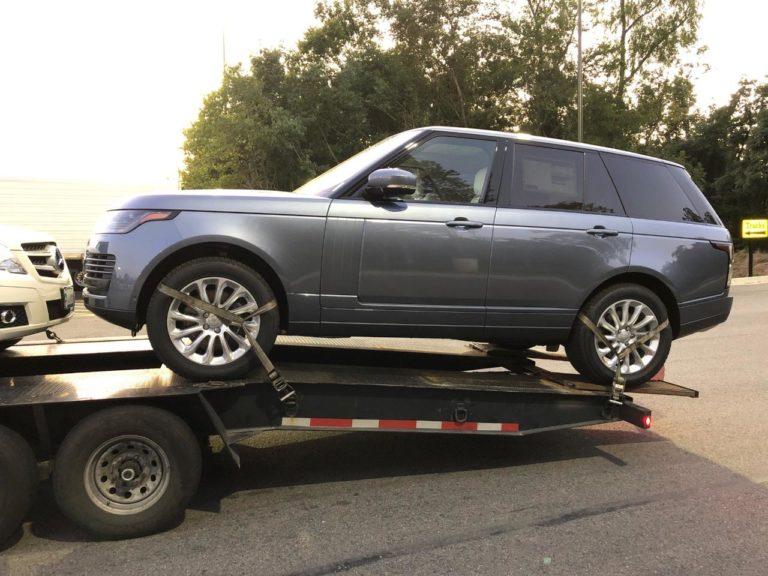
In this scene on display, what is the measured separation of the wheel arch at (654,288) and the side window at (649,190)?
17.6 inches

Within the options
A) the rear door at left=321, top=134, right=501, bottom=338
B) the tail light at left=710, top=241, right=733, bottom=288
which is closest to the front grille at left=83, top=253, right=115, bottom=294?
the rear door at left=321, top=134, right=501, bottom=338

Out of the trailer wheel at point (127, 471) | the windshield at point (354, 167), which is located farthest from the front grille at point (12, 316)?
the windshield at point (354, 167)

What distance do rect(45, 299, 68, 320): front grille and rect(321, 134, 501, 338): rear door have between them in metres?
1.69

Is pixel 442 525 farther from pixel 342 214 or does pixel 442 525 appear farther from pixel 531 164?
pixel 531 164

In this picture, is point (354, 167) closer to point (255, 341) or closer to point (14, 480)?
point (255, 341)

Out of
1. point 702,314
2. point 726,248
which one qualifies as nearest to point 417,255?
point 702,314

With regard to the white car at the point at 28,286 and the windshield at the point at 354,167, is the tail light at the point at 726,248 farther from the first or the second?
the white car at the point at 28,286

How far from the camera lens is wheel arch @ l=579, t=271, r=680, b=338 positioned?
457cm

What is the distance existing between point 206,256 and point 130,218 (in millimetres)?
487

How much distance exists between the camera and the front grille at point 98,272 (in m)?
3.70

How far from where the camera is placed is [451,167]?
4324 mm

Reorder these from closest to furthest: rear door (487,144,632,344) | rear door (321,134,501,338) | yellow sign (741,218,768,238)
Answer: rear door (321,134,501,338), rear door (487,144,632,344), yellow sign (741,218,768,238)

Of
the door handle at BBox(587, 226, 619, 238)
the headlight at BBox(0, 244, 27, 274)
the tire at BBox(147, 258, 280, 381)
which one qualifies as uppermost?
the door handle at BBox(587, 226, 619, 238)

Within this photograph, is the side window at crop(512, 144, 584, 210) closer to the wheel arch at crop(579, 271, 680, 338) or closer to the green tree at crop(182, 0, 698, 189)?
the wheel arch at crop(579, 271, 680, 338)
